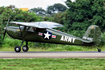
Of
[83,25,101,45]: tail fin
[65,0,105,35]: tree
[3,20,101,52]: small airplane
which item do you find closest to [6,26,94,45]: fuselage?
[3,20,101,52]: small airplane

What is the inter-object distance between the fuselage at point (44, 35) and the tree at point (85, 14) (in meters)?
15.7

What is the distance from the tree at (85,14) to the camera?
30.1 metres

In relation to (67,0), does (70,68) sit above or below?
below

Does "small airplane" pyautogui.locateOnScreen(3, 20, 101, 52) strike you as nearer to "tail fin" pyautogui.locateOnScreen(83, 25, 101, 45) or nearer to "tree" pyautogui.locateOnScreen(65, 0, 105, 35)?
"tail fin" pyautogui.locateOnScreen(83, 25, 101, 45)

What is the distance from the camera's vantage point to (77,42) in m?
14.5

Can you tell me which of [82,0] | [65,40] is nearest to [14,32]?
[65,40]

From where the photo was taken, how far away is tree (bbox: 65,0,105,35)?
3015 centimetres

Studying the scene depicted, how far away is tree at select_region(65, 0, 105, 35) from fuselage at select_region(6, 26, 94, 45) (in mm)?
15651

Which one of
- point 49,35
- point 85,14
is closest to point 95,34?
point 49,35

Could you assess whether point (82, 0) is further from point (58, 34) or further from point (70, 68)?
point (70, 68)

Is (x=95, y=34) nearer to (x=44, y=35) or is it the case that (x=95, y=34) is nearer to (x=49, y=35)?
(x=49, y=35)

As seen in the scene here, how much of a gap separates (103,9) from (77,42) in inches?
680

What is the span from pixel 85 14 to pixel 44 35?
1810 cm

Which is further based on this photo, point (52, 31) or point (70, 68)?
point (52, 31)
